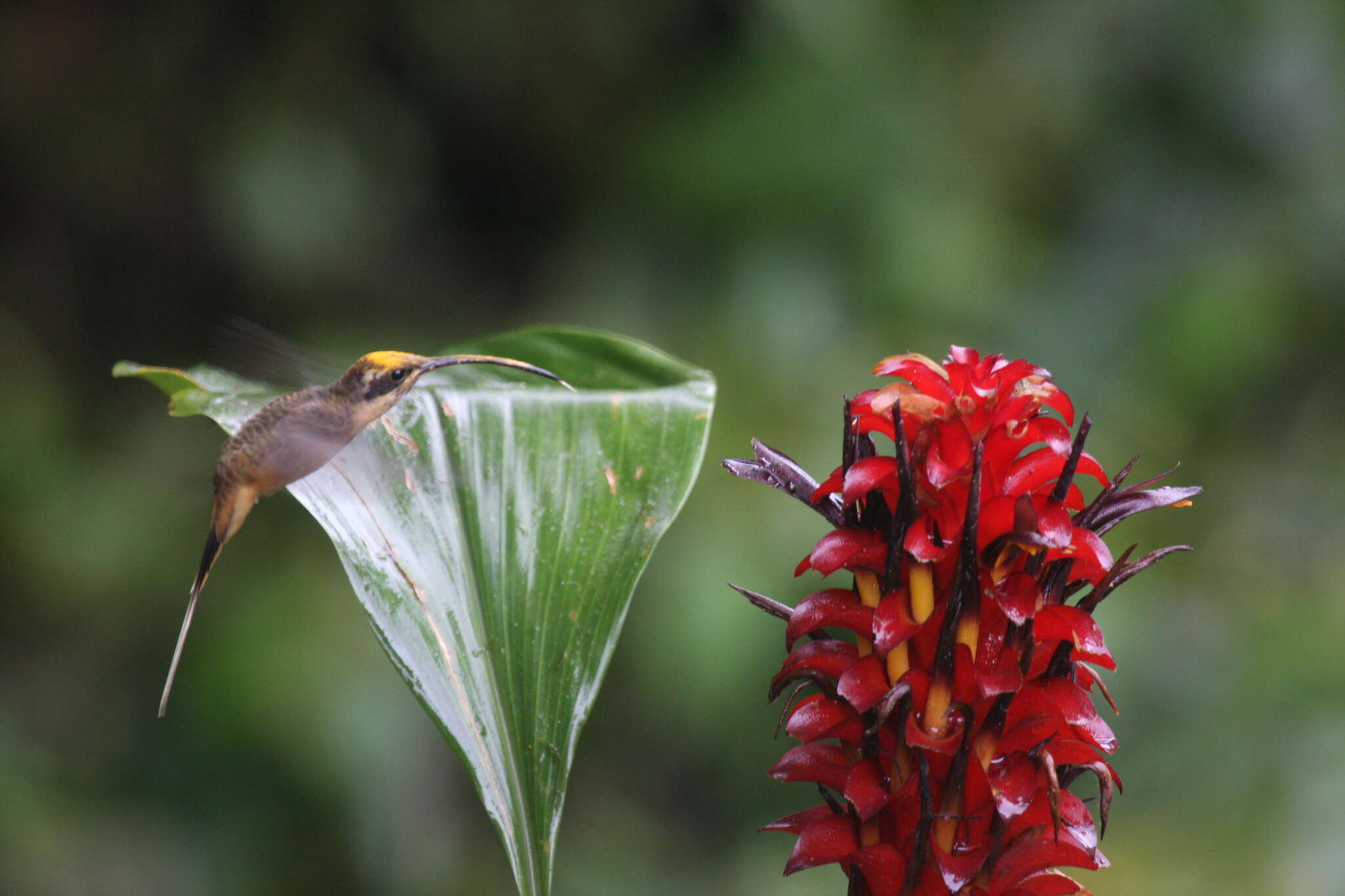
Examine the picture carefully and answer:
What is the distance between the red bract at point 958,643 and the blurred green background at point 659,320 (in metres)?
0.84

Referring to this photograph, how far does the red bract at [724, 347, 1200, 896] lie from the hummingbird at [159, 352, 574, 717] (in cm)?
15

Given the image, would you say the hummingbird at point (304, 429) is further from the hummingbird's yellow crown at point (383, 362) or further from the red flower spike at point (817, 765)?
the red flower spike at point (817, 765)

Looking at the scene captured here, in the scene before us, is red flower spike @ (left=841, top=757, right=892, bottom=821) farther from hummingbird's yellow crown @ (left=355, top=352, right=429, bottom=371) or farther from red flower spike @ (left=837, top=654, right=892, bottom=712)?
hummingbird's yellow crown @ (left=355, top=352, right=429, bottom=371)

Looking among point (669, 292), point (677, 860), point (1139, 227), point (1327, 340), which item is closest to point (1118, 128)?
point (1139, 227)

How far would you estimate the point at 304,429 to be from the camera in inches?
17.5

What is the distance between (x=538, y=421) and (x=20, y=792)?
0.97m

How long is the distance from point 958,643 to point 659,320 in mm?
1054

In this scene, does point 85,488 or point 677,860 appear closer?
point 85,488

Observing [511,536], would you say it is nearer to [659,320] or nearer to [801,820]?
[801,820]

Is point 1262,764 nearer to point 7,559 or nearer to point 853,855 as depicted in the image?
point 853,855

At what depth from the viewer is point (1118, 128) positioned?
1.55 meters

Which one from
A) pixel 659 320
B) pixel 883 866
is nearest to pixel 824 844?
pixel 883 866

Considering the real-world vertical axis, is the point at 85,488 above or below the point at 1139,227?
below

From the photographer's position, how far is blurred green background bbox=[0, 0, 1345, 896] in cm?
121
